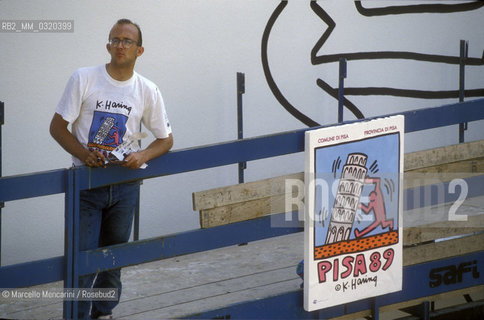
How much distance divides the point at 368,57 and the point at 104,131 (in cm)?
351

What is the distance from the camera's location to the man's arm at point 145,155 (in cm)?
419

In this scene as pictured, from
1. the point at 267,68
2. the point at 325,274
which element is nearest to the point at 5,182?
the point at 325,274

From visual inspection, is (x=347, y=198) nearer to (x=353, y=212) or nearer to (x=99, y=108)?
(x=353, y=212)

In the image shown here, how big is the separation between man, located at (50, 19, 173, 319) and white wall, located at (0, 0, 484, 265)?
1.65 meters

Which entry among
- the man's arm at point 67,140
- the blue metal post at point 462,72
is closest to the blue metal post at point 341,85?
Result: the blue metal post at point 462,72

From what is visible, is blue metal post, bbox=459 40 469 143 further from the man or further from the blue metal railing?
the man

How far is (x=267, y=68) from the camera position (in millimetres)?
6848

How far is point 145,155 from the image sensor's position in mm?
4246

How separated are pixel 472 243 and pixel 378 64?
262 cm

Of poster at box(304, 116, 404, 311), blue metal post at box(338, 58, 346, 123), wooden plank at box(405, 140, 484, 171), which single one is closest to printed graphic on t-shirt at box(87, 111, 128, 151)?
poster at box(304, 116, 404, 311)

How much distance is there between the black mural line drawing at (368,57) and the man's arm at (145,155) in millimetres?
2592

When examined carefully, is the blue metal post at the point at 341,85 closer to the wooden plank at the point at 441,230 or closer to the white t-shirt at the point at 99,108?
the wooden plank at the point at 441,230

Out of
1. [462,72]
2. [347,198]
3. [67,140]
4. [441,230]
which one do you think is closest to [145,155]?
[67,140]

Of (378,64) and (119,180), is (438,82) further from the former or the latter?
(119,180)
